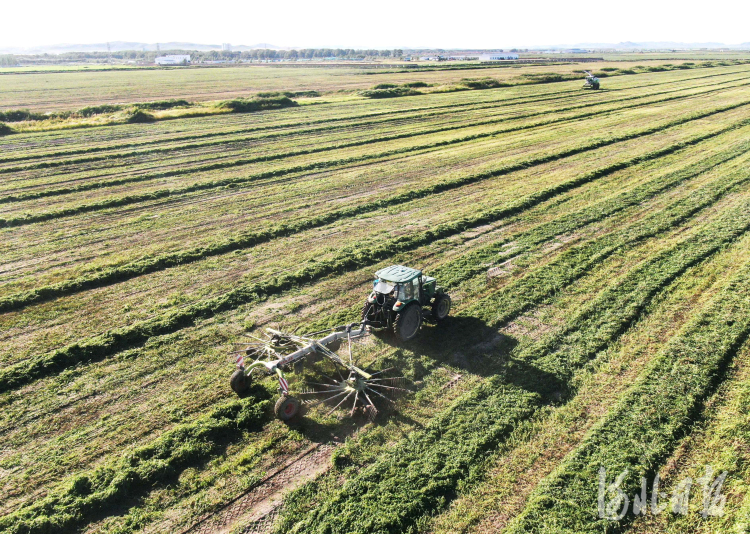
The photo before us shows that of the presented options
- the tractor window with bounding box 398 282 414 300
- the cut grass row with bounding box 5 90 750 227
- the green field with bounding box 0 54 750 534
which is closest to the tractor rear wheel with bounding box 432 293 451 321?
the green field with bounding box 0 54 750 534

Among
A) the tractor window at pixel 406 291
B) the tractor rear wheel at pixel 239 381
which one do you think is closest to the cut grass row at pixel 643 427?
the tractor window at pixel 406 291

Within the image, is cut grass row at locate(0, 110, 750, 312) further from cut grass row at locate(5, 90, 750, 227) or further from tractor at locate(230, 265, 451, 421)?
tractor at locate(230, 265, 451, 421)

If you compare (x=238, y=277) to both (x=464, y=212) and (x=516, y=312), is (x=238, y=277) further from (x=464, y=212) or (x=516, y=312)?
(x=464, y=212)

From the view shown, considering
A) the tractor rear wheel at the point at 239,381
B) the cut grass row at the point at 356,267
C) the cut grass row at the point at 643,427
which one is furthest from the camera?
the cut grass row at the point at 356,267

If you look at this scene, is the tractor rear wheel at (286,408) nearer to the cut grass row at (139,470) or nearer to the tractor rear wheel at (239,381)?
the cut grass row at (139,470)

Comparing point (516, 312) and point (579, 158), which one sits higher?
point (579, 158)

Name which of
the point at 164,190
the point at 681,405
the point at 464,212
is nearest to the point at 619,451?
the point at 681,405
